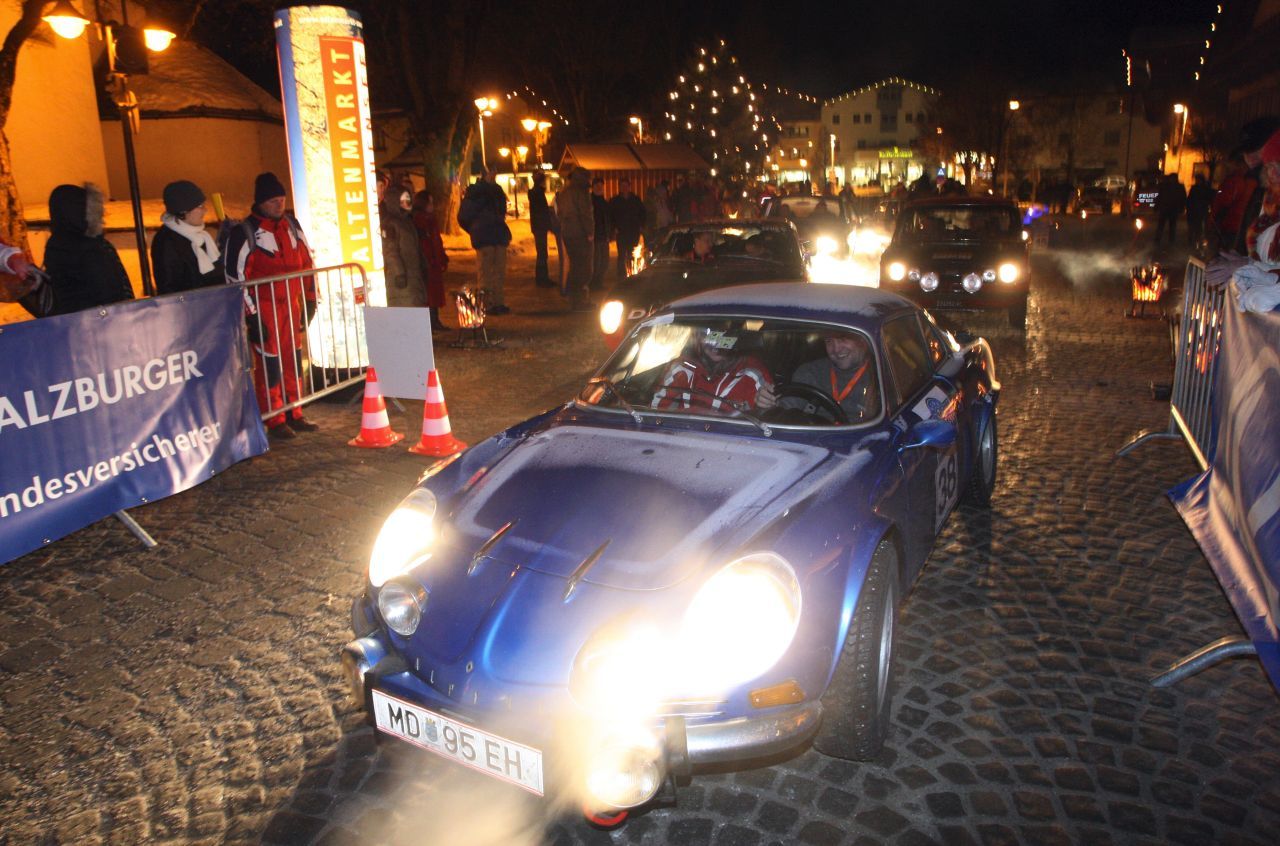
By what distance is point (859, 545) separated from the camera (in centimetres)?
314

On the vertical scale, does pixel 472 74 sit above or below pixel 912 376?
above

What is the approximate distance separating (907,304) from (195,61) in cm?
2329

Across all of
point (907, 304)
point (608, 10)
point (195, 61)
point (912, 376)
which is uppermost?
point (608, 10)

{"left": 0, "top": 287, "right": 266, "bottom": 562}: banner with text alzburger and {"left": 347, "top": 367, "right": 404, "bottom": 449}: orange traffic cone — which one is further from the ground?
{"left": 0, "top": 287, "right": 266, "bottom": 562}: banner with text alzburger

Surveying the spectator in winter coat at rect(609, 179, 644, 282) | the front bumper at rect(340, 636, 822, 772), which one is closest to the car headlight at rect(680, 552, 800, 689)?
the front bumper at rect(340, 636, 822, 772)

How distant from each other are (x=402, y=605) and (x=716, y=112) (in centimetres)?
5425

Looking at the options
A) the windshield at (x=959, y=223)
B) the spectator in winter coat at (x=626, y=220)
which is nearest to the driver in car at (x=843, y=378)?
the windshield at (x=959, y=223)

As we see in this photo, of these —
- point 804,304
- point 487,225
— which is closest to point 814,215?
point 487,225

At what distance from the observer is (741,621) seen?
2.78 metres

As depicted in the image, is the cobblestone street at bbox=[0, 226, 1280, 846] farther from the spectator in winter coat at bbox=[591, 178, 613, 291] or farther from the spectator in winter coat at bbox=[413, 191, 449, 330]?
the spectator in winter coat at bbox=[591, 178, 613, 291]

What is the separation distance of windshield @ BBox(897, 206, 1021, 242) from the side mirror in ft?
31.8

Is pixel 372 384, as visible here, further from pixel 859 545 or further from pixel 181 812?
pixel 859 545

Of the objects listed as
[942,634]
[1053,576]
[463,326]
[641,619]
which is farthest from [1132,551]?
[463,326]

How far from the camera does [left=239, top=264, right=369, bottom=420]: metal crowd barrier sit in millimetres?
7137
